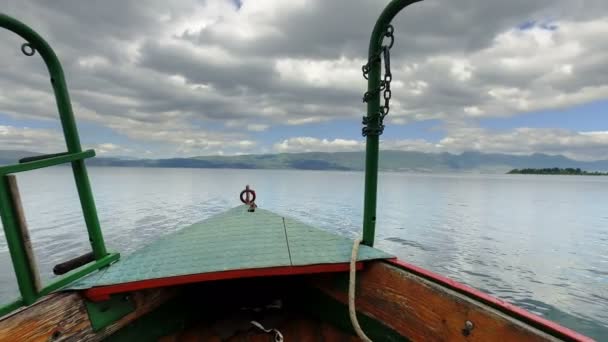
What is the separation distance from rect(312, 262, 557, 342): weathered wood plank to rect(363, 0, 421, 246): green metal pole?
65cm

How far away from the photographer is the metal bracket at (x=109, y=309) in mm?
2819

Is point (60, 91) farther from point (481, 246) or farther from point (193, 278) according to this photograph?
point (481, 246)

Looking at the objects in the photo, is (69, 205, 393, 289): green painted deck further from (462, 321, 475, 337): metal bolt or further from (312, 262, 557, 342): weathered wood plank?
(462, 321, 475, 337): metal bolt

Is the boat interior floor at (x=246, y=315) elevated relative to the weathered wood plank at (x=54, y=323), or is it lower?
lower

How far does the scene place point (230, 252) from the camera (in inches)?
142

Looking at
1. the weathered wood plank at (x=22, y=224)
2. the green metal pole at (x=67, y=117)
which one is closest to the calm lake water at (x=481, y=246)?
the green metal pole at (x=67, y=117)

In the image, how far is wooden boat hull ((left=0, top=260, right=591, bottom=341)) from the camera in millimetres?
2291

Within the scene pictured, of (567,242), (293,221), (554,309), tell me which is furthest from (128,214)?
(567,242)

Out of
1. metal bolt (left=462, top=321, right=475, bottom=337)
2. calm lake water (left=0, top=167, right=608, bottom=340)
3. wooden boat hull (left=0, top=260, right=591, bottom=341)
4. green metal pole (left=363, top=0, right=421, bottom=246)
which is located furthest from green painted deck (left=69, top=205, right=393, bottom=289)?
calm lake water (left=0, top=167, right=608, bottom=340)

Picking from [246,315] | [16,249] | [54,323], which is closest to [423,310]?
[246,315]

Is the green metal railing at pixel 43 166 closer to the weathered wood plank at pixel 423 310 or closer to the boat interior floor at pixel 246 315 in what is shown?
the boat interior floor at pixel 246 315

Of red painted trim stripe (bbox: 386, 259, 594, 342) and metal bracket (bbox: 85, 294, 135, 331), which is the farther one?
metal bracket (bbox: 85, 294, 135, 331)

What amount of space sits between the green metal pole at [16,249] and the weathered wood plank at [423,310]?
116 inches

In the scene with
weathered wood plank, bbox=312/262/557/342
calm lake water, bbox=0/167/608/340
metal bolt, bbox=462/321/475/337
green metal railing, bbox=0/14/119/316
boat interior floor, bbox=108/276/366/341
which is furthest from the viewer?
calm lake water, bbox=0/167/608/340
